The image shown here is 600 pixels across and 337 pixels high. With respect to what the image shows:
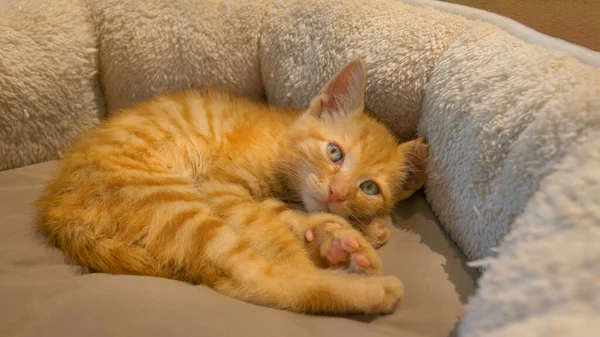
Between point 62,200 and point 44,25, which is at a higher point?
point 44,25

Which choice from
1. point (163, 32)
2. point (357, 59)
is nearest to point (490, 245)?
point (357, 59)

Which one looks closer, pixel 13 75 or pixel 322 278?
pixel 322 278

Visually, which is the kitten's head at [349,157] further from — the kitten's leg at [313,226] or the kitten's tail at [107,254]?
the kitten's tail at [107,254]

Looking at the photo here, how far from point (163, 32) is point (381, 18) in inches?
29.6

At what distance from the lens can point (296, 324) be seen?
0.93 metres

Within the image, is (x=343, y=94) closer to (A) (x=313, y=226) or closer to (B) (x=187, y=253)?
(A) (x=313, y=226)

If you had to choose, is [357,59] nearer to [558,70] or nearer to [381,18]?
[381,18]

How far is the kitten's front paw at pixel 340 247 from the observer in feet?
3.63

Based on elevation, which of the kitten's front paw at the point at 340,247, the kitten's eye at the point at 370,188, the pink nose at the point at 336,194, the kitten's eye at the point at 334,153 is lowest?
the kitten's front paw at the point at 340,247

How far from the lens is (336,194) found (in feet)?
4.11

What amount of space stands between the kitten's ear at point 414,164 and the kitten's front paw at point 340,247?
305mm

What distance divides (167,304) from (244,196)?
0.45 m

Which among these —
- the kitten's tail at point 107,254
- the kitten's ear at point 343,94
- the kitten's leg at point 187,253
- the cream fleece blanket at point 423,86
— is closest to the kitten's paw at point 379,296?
the kitten's leg at point 187,253

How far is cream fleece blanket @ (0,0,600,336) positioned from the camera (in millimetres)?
770
